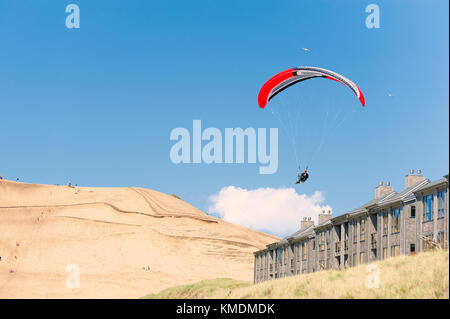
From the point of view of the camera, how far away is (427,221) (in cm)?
4350

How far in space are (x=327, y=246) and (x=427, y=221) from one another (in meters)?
17.3

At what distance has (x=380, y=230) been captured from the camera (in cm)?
5000

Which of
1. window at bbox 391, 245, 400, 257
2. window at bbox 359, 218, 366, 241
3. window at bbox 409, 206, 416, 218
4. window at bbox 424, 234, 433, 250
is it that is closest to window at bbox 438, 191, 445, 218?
window at bbox 424, 234, 433, 250

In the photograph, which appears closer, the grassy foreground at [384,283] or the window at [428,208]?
the grassy foreground at [384,283]

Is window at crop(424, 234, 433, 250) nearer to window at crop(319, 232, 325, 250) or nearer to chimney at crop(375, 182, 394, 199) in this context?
chimney at crop(375, 182, 394, 199)

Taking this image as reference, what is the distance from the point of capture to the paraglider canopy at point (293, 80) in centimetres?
4369

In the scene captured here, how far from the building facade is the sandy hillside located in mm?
24906

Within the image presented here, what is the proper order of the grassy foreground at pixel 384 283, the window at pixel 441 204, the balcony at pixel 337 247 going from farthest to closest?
the balcony at pixel 337 247
the window at pixel 441 204
the grassy foreground at pixel 384 283

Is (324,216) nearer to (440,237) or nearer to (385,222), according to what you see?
(385,222)

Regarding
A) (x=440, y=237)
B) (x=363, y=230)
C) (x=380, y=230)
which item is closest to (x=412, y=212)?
(x=440, y=237)

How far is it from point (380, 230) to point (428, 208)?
6.96 m

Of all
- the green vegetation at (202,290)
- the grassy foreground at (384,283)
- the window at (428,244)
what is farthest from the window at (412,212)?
the green vegetation at (202,290)

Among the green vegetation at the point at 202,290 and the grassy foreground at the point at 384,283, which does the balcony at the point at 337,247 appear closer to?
the green vegetation at the point at 202,290

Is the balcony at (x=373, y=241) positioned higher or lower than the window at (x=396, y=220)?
lower
